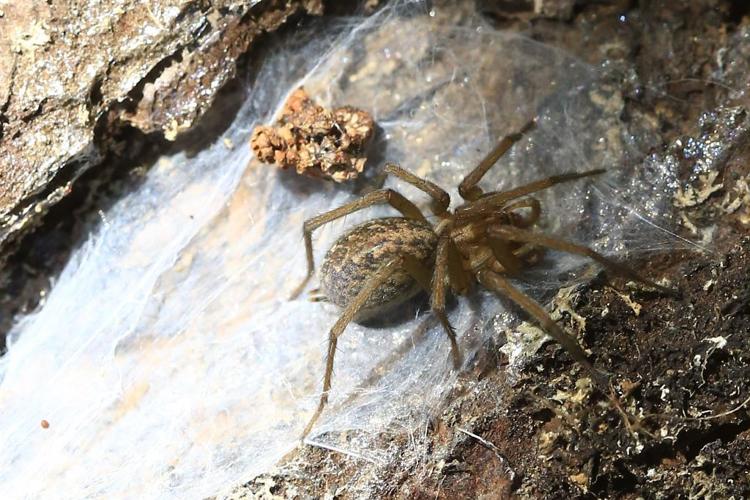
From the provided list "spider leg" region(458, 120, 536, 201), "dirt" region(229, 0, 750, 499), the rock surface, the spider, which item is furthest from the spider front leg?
the rock surface

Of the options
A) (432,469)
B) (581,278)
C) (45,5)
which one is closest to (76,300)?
(45,5)

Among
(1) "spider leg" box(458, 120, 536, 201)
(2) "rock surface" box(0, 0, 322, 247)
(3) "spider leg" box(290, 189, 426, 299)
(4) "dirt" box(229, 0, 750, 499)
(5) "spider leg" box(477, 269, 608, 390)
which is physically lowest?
(4) "dirt" box(229, 0, 750, 499)

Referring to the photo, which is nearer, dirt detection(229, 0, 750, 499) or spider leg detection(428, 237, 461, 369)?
dirt detection(229, 0, 750, 499)

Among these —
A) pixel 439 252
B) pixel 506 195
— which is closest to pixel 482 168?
pixel 506 195

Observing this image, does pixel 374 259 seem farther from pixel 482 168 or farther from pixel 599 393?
pixel 599 393

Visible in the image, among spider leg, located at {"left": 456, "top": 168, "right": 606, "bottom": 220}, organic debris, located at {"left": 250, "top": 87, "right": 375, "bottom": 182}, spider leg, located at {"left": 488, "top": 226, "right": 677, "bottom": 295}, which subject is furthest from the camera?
organic debris, located at {"left": 250, "top": 87, "right": 375, "bottom": 182}

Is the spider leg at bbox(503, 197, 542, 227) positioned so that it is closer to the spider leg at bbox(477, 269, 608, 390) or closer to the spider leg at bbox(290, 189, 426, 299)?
the spider leg at bbox(290, 189, 426, 299)

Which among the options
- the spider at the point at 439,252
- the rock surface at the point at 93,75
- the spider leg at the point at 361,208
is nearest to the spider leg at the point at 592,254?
the spider at the point at 439,252

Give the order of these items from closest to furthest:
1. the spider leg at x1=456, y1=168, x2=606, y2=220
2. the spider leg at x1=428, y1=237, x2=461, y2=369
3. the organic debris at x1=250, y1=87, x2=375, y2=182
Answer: the spider leg at x1=428, y1=237, x2=461, y2=369 → the spider leg at x1=456, y1=168, x2=606, y2=220 → the organic debris at x1=250, y1=87, x2=375, y2=182
